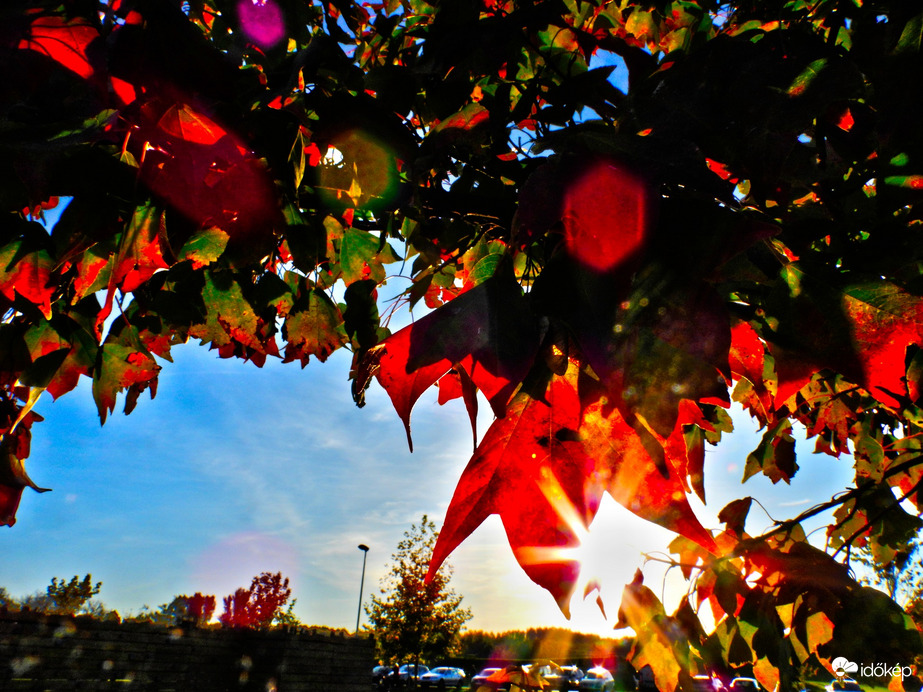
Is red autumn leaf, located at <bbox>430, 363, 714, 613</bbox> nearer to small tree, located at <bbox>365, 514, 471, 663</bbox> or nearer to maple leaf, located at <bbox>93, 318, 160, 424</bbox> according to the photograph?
maple leaf, located at <bbox>93, 318, 160, 424</bbox>

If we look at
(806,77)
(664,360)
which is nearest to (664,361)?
(664,360)

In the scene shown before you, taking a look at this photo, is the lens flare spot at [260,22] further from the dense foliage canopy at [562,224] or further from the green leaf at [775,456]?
the green leaf at [775,456]

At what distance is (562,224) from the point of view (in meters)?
0.65

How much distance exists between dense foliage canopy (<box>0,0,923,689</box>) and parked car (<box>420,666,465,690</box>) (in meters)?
42.9

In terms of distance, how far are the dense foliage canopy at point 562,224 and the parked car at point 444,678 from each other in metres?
42.9

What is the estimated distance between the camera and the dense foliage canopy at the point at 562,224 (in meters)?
0.59

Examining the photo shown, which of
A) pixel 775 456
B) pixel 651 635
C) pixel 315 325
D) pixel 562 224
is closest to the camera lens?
pixel 562 224

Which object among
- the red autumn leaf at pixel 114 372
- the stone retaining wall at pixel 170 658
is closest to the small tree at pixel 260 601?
the stone retaining wall at pixel 170 658

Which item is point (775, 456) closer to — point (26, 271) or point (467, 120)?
point (467, 120)

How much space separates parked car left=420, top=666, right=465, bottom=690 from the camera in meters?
38.2

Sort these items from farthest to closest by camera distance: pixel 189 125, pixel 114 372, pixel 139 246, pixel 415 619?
1. pixel 415 619
2. pixel 114 372
3. pixel 139 246
4. pixel 189 125

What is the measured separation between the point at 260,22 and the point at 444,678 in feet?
148

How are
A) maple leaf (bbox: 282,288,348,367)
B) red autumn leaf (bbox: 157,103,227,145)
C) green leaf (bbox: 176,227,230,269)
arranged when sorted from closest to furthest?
1. red autumn leaf (bbox: 157,103,227,145)
2. green leaf (bbox: 176,227,230,269)
3. maple leaf (bbox: 282,288,348,367)

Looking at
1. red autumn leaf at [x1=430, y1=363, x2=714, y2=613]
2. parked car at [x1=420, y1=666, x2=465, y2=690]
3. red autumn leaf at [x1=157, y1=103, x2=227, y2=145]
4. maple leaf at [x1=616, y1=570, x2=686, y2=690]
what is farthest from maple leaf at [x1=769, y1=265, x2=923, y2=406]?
parked car at [x1=420, y1=666, x2=465, y2=690]
